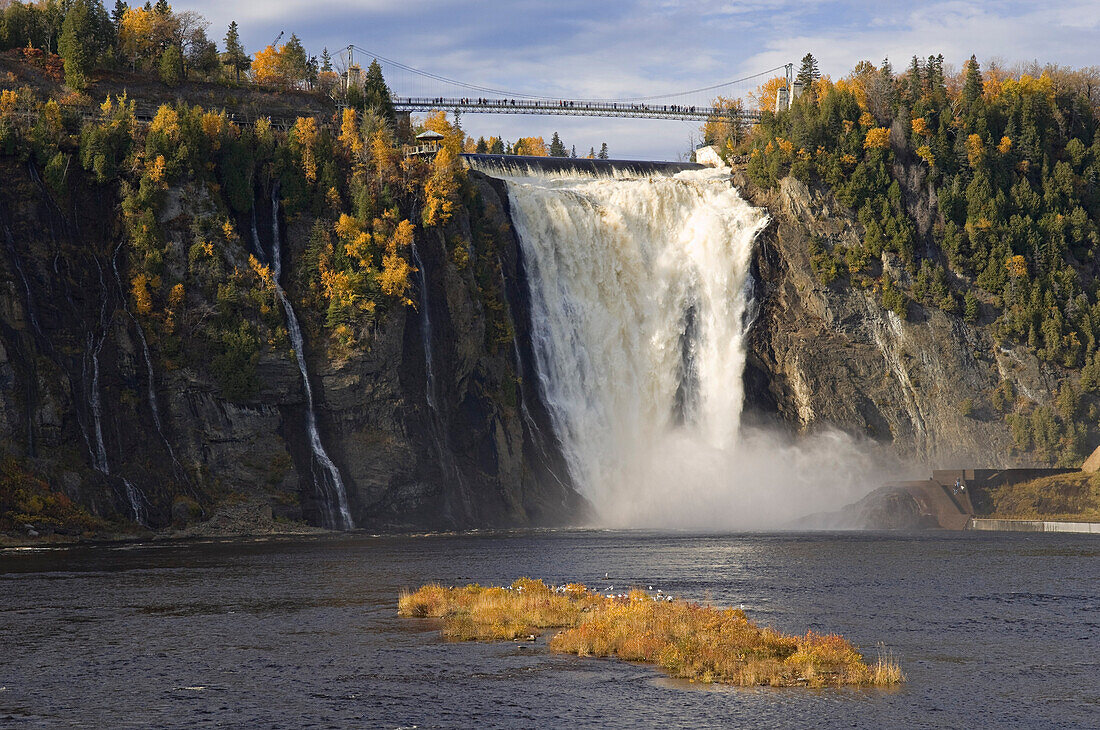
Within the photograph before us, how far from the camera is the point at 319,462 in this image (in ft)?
279

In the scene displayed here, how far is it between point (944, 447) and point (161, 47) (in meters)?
78.8

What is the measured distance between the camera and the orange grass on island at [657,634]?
106 feet

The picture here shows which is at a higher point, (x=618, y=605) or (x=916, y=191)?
(x=916, y=191)

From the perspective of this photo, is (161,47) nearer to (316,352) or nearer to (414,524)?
(316,352)

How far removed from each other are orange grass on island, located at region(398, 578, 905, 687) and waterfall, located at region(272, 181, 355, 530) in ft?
130

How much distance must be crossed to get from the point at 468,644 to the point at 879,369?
82.4 metres

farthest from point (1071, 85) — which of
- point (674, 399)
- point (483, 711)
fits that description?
point (483, 711)

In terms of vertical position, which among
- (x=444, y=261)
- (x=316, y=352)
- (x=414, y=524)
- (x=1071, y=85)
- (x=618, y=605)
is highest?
(x=1071, y=85)

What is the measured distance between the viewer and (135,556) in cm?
6312

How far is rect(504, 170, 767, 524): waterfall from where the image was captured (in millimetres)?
102062

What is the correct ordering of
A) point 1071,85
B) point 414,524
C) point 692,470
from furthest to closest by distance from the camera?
point 1071,85 → point 692,470 → point 414,524

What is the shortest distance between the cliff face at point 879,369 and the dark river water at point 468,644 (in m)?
43.3

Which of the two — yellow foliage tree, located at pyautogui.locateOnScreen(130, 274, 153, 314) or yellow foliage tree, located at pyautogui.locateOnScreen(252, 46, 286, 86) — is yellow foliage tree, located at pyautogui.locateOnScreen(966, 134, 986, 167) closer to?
yellow foliage tree, located at pyautogui.locateOnScreen(252, 46, 286, 86)

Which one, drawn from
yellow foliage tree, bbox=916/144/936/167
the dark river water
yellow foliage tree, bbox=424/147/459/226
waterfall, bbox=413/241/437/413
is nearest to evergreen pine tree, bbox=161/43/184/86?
yellow foliage tree, bbox=424/147/459/226
